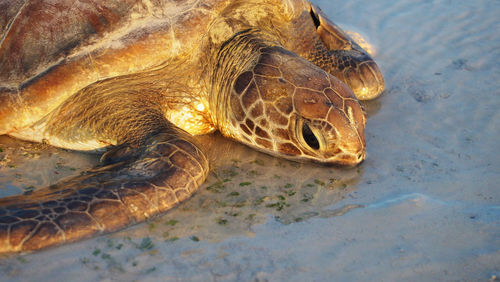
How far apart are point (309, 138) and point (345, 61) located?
1.42 metres

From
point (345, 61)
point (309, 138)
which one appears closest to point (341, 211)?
point (309, 138)

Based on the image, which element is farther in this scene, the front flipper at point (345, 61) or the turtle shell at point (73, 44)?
the front flipper at point (345, 61)

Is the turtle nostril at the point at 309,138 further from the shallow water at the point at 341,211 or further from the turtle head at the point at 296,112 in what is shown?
the shallow water at the point at 341,211

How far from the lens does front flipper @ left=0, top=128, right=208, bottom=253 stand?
2301mm

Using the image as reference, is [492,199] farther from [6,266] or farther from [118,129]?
[6,266]

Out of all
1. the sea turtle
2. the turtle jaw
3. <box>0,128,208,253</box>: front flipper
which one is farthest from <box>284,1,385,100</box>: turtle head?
<box>0,128,208,253</box>: front flipper

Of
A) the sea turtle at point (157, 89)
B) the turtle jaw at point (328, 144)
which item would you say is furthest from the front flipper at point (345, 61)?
the turtle jaw at point (328, 144)

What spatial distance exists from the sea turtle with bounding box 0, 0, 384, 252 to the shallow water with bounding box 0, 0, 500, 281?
182 mm

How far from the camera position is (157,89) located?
11.4ft

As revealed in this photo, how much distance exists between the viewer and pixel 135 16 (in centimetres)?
327

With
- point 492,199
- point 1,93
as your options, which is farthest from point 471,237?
point 1,93

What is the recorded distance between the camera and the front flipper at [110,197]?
2301 mm

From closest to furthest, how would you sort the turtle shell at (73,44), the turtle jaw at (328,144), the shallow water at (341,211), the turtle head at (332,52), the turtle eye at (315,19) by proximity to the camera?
the shallow water at (341,211), the turtle jaw at (328,144), the turtle shell at (73,44), the turtle head at (332,52), the turtle eye at (315,19)

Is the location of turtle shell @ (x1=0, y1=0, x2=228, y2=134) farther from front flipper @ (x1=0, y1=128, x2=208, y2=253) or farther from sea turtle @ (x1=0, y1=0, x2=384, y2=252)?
front flipper @ (x1=0, y1=128, x2=208, y2=253)
